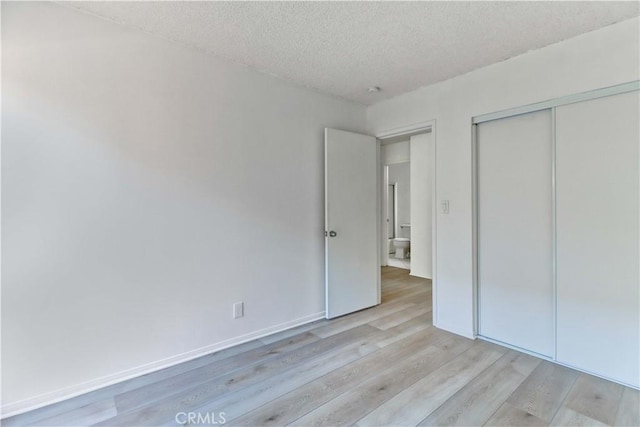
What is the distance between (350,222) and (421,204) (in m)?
2.25

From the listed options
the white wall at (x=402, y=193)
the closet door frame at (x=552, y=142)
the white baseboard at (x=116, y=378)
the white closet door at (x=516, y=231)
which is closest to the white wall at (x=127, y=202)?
the white baseboard at (x=116, y=378)

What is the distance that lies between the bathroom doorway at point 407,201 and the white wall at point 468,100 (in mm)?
638

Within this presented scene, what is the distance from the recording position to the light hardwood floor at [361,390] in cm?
Answer: 178

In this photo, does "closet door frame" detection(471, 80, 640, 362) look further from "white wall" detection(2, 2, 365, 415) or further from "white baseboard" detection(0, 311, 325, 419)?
"white baseboard" detection(0, 311, 325, 419)

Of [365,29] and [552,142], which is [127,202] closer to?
[365,29]

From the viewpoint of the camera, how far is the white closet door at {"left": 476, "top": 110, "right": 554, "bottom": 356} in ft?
8.14

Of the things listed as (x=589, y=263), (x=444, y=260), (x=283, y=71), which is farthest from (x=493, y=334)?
(x=283, y=71)

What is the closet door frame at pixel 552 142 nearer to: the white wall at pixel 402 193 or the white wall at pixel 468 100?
A: the white wall at pixel 468 100

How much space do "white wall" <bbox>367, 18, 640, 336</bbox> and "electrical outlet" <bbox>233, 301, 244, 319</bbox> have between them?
1905 millimetres

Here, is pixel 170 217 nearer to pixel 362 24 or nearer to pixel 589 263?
pixel 362 24

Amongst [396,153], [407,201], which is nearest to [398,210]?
[407,201]

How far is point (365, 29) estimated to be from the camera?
7.07 feet

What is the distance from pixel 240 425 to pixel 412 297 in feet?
9.48

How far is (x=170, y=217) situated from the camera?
7.64ft
